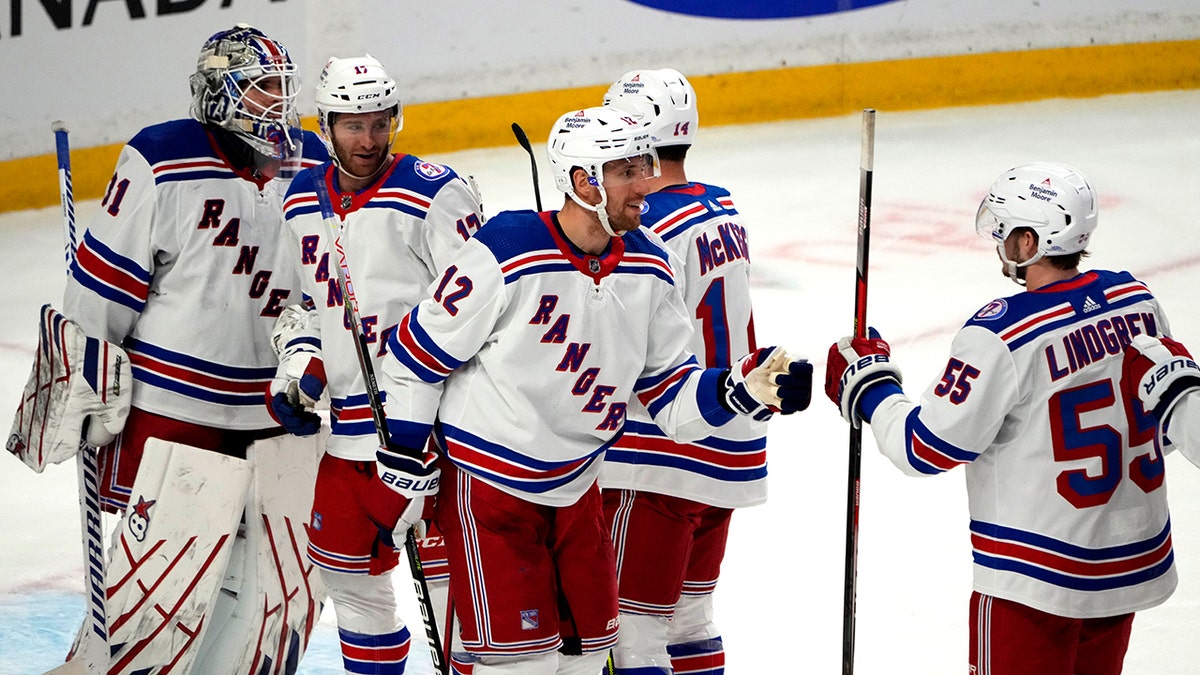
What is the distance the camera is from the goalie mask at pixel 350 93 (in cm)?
311

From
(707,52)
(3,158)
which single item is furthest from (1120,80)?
(3,158)

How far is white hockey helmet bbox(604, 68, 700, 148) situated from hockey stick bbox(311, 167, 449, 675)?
24.4 inches

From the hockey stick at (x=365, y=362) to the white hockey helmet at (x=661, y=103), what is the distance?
620 mm

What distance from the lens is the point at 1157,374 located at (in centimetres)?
260

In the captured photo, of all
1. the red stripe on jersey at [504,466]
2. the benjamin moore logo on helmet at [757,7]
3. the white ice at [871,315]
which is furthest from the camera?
the benjamin moore logo on helmet at [757,7]

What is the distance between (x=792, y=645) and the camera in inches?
151

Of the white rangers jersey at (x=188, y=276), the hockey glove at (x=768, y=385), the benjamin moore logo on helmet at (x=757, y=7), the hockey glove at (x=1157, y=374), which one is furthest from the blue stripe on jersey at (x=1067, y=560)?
the benjamin moore logo on helmet at (x=757, y=7)

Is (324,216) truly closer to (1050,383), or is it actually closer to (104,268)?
(104,268)

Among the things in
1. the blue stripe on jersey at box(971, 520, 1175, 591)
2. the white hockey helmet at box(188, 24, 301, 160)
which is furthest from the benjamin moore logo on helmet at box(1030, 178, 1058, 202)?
the white hockey helmet at box(188, 24, 301, 160)

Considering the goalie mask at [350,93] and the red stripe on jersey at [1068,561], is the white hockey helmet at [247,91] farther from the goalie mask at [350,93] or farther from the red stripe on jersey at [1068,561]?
the red stripe on jersey at [1068,561]

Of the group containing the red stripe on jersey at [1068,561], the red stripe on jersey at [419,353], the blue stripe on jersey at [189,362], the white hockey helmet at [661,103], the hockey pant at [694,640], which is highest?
the white hockey helmet at [661,103]

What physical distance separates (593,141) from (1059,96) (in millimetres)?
6828

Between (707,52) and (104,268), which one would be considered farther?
(707,52)

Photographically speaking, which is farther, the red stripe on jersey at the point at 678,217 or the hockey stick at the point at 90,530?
the hockey stick at the point at 90,530
